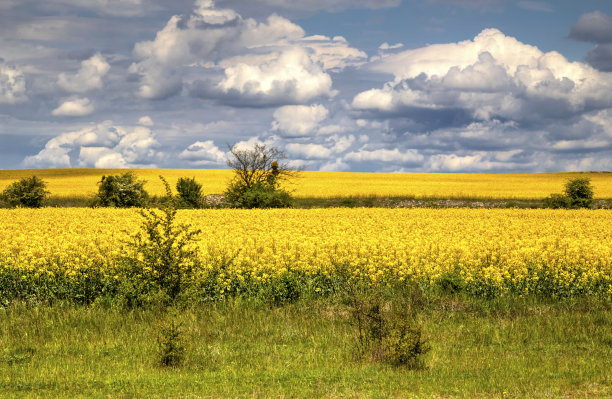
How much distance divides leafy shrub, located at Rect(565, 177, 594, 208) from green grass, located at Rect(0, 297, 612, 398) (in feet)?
104

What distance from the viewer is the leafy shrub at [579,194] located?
43.3 metres

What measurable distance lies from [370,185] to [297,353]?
6397cm

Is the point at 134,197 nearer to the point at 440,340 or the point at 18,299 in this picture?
the point at 18,299

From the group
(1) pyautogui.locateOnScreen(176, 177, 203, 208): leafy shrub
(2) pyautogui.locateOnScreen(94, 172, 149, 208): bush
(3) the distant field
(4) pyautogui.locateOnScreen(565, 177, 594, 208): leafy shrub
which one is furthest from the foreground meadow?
(3) the distant field

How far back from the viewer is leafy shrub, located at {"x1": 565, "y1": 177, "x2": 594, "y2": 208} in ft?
142

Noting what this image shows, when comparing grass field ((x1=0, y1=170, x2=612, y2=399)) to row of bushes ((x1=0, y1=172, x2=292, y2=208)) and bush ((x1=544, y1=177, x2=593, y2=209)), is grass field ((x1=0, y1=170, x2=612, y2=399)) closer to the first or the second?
row of bushes ((x1=0, y1=172, x2=292, y2=208))

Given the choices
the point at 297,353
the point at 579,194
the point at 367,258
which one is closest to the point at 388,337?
the point at 297,353

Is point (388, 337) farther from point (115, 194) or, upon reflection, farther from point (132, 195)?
point (115, 194)

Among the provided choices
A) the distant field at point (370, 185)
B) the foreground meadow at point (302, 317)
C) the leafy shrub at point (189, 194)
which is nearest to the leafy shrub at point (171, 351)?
the foreground meadow at point (302, 317)

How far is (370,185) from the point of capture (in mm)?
74000

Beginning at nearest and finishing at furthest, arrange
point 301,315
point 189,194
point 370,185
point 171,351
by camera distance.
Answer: point 171,351 → point 301,315 → point 189,194 → point 370,185

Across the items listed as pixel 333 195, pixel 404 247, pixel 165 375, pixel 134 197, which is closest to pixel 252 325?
pixel 165 375

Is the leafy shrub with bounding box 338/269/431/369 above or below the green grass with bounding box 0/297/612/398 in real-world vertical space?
above

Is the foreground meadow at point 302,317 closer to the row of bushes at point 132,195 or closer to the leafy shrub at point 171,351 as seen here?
the leafy shrub at point 171,351
